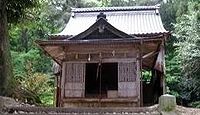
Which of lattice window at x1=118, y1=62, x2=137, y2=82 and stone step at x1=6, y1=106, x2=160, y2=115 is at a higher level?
lattice window at x1=118, y1=62, x2=137, y2=82

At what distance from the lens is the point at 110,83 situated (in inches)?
651

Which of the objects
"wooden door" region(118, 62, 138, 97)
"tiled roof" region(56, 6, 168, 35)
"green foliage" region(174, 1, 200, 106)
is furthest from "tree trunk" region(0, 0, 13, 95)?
"green foliage" region(174, 1, 200, 106)

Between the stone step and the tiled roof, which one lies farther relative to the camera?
the tiled roof

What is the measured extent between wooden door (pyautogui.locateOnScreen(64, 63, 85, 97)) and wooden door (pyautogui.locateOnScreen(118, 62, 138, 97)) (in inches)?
58.4

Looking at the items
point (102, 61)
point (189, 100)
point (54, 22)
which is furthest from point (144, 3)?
point (102, 61)

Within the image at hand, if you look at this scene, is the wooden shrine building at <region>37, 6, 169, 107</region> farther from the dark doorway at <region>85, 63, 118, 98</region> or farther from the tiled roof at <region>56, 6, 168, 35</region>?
the tiled roof at <region>56, 6, 168, 35</region>

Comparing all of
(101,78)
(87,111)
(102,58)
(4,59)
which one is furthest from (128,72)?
(87,111)

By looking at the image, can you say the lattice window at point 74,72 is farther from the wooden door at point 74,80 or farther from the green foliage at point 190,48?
the green foliage at point 190,48

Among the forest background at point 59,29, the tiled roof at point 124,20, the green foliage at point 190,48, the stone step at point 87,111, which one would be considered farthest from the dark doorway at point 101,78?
the stone step at point 87,111

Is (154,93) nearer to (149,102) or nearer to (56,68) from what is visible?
(149,102)

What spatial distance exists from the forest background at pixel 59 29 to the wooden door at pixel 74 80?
5.04 feet

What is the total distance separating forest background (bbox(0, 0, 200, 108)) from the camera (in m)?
14.3

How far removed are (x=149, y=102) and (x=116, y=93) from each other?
4.71m

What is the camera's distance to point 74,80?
42.5 feet
